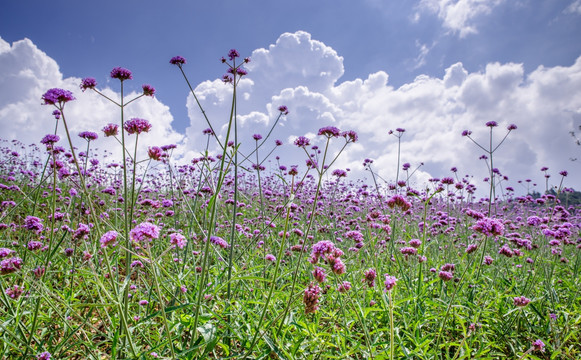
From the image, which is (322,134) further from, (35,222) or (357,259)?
(357,259)

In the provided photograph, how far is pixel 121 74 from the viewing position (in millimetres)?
1967

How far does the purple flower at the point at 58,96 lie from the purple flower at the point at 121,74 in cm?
31

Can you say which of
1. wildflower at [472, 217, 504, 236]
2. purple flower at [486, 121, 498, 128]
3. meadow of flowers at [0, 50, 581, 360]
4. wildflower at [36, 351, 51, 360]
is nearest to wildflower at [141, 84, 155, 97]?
meadow of flowers at [0, 50, 581, 360]

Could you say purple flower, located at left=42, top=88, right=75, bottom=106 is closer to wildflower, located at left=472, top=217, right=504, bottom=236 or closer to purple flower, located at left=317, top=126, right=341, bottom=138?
purple flower, located at left=317, top=126, right=341, bottom=138

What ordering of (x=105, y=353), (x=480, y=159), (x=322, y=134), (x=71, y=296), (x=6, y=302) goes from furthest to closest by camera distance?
(x=480, y=159) < (x=71, y=296) < (x=105, y=353) < (x=322, y=134) < (x=6, y=302)

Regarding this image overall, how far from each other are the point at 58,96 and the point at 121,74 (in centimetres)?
39

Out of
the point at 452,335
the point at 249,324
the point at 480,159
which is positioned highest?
the point at 480,159

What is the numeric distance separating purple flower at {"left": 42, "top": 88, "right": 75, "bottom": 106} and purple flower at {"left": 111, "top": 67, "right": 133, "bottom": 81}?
1.02 ft

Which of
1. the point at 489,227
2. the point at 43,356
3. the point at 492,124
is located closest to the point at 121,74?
the point at 43,356

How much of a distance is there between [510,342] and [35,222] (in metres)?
4.16

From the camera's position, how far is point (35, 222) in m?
2.48

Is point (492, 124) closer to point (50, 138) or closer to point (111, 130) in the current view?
point (111, 130)

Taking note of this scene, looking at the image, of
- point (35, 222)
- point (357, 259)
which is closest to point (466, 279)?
point (357, 259)

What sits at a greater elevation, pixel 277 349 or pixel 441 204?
pixel 441 204
